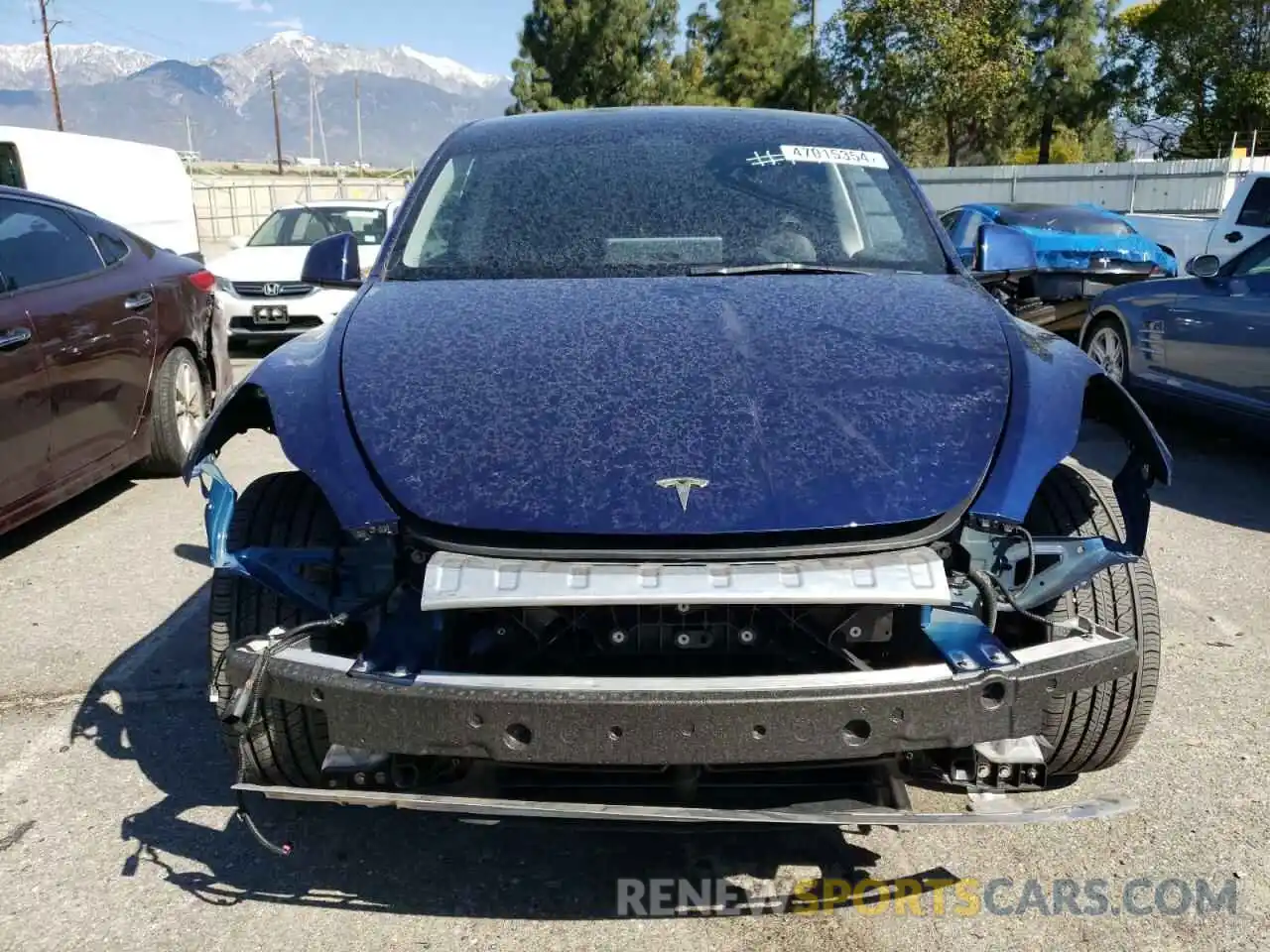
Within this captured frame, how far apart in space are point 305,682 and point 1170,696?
2.72m

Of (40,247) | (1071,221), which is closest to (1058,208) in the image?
(1071,221)

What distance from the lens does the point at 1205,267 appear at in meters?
6.52

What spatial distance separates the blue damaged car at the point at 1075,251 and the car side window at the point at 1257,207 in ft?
2.38

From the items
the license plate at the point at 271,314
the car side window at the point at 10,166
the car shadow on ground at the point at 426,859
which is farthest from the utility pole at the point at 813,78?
the car shadow on ground at the point at 426,859

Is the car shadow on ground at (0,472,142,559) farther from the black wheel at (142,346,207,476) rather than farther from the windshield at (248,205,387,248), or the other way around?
the windshield at (248,205,387,248)

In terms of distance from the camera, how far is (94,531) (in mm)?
5422

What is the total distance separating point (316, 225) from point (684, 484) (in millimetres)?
11165

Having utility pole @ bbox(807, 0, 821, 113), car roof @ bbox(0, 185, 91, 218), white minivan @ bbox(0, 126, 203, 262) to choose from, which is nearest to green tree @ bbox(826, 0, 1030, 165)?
utility pole @ bbox(807, 0, 821, 113)

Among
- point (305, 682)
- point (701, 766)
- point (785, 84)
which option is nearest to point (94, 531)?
point (305, 682)

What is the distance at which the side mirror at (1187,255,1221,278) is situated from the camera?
6512 mm

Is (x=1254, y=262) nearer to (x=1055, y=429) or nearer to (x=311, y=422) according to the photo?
(x=1055, y=429)

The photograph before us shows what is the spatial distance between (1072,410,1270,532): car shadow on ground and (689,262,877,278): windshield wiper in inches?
97.8

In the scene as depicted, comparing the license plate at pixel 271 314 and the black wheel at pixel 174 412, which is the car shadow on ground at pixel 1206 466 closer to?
the black wheel at pixel 174 412

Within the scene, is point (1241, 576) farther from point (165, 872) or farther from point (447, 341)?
point (165, 872)
